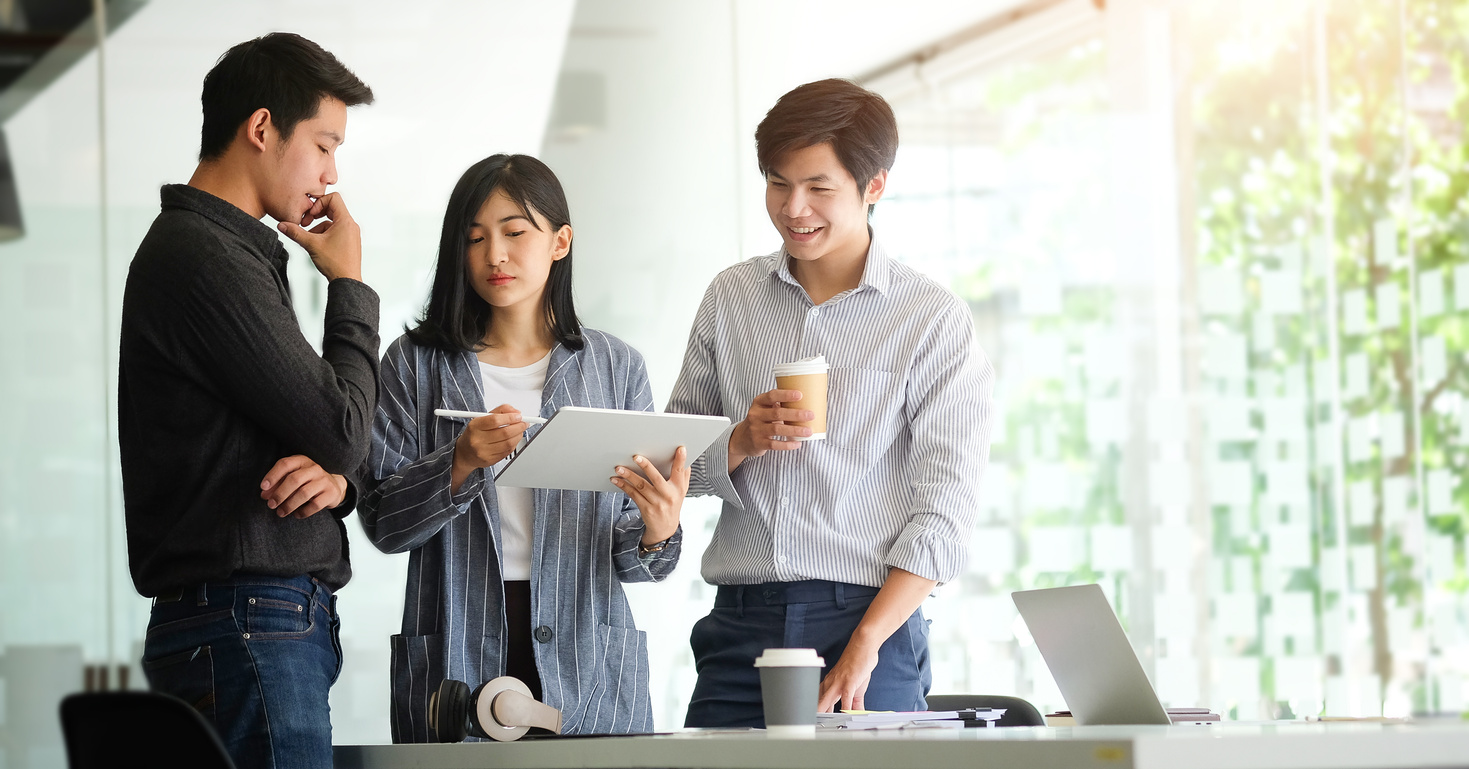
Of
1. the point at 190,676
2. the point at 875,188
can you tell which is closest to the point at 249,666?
the point at 190,676

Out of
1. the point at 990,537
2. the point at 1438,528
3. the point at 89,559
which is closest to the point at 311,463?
the point at 89,559

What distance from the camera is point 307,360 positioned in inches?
69.6

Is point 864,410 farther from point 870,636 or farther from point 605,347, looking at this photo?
point 605,347

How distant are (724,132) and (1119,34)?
1778 millimetres

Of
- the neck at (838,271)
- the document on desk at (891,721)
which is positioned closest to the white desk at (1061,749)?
the document on desk at (891,721)

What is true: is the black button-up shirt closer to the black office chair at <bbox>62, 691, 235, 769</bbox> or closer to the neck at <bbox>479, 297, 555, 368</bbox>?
the black office chair at <bbox>62, 691, 235, 769</bbox>

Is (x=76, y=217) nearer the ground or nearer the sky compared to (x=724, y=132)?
nearer the ground

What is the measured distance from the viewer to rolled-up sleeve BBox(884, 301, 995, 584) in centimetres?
203

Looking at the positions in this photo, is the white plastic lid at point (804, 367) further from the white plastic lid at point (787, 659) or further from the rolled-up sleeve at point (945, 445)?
the white plastic lid at point (787, 659)

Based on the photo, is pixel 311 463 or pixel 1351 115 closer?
pixel 311 463

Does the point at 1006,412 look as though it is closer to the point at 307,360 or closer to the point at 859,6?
the point at 859,6

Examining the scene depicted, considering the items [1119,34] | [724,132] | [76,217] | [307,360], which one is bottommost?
[307,360]

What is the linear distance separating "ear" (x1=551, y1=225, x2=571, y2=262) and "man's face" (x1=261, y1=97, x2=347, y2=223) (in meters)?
0.51

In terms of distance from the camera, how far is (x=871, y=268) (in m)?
2.28
